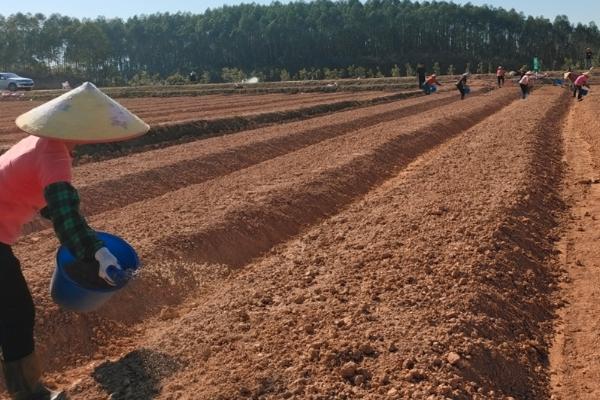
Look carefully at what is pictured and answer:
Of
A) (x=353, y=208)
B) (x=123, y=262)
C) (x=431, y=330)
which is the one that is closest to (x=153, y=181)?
(x=353, y=208)

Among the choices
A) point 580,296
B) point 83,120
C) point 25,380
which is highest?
point 83,120

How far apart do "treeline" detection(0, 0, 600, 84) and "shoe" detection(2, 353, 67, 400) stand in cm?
7796

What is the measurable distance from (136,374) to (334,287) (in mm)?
1595

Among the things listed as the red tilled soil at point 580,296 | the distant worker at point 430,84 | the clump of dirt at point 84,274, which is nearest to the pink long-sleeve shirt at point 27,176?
the clump of dirt at point 84,274

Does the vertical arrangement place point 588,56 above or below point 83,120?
above

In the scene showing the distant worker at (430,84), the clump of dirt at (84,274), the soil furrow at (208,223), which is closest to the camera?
the clump of dirt at (84,274)

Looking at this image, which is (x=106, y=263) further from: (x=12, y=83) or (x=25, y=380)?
(x=12, y=83)

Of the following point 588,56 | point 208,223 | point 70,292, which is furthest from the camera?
point 588,56

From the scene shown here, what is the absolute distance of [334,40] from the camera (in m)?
89.4

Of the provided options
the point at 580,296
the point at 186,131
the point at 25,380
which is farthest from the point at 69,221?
the point at 186,131

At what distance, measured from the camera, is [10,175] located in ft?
10.1

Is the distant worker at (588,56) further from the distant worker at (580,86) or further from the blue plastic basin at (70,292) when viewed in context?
the blue plastic basin at (70,292)

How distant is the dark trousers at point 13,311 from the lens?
10.3 ft

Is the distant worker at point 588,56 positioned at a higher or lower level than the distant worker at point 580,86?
higher
